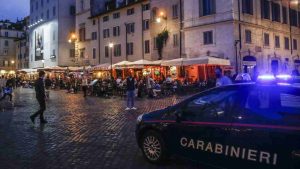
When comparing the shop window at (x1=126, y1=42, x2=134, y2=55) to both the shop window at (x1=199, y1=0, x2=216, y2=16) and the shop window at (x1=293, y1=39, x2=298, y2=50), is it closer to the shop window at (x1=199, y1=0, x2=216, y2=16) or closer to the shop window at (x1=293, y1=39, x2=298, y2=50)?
the shop window at (x1=199, y1=0, x2=216, y2=16)

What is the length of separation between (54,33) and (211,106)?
5966 cm

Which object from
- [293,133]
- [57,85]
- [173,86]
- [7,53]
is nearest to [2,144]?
[293,133]

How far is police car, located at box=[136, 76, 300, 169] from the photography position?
470 cm

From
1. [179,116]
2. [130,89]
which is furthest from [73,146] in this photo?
[130,89]

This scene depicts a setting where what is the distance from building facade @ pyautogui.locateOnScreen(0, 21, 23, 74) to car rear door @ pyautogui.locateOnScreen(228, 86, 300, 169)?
94.5 meters

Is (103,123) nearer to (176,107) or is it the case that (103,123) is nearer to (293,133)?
(176,107)

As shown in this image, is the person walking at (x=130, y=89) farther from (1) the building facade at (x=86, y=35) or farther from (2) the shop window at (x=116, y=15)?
(1) the building facade at (x=86, y=35)

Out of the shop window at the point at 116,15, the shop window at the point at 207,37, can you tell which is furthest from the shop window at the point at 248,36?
the shop window at the point at 116,15

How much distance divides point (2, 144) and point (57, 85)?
3789 centimetres

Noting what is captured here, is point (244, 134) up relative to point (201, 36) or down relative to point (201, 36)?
down

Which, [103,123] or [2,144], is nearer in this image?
[2,144]

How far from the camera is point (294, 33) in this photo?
4156 cm

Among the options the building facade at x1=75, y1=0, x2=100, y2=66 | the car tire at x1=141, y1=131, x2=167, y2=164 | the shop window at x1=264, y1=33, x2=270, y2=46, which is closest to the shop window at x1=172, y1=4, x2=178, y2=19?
the shop window at x1=264, y1=33, x2=270, y2=46

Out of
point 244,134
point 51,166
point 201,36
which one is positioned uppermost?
point 201,36
